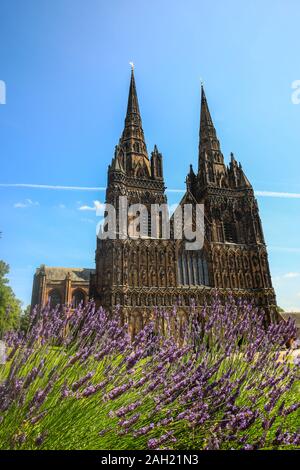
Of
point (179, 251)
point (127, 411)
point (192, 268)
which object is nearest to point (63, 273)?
point (179, 251)

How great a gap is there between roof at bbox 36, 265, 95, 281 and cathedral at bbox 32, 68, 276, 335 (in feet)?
5.94

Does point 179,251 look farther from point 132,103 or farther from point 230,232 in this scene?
point 132,103

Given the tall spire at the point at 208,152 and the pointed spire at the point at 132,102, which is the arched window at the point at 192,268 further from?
the pointed spire at the point at 132,102

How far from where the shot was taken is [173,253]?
33.0m

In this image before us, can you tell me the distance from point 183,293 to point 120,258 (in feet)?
25.8

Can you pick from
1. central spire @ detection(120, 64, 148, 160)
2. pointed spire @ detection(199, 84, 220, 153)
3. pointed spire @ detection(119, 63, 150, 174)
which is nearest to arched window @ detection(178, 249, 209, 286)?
pointed spire @ detection(119, 63, 150, 174)

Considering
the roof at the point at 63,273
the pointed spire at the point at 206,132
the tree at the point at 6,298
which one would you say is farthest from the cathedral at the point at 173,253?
the tree at the point at 6,298

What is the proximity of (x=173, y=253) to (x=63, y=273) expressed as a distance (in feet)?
78.7

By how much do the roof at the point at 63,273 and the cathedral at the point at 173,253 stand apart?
1810 mm

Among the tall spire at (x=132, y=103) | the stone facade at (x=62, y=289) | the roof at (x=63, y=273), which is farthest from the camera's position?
the roof at (x=63, y=273)

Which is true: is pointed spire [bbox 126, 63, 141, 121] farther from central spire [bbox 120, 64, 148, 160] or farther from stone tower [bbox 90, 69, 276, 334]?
stone tower [bbox 90, 69, 276, 334]

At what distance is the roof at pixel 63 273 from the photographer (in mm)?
47062

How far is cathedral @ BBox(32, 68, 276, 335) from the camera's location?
99.4ft

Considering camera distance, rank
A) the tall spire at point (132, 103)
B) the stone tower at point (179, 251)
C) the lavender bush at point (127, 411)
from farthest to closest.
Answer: the tall spire at point (132, 103), the stone tower at point (179, 251), the lavender bush at point (127, 411)
